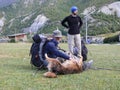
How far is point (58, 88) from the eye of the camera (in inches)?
340

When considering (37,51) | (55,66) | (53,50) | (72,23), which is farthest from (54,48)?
(72,23)

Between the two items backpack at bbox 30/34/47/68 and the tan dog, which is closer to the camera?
the tan dog

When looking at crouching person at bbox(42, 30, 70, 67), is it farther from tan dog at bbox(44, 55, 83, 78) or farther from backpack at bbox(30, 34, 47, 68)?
backpack at bbox(30, 34, 47, 68)

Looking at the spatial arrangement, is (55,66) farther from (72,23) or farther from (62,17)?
(62,17)

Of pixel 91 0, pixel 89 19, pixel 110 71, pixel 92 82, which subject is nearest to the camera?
pixel 92 82

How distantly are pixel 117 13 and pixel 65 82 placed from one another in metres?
149

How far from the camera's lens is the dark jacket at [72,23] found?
44.4 ft

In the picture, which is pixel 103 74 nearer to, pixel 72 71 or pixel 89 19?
pixel 72 71

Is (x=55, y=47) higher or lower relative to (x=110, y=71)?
higher

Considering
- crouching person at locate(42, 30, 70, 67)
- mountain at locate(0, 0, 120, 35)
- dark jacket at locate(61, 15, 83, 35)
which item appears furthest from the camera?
mountain at locate(0, 0, 120, 35)

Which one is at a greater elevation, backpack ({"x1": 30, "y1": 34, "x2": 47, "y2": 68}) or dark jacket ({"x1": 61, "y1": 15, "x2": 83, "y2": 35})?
dark jacket ({"x1": 61, "y1": 15, "x2": 83, "y2": 35})

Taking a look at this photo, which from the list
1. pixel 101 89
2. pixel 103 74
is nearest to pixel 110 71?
pixel 103 74

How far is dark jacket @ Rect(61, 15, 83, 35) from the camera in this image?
44.4ft

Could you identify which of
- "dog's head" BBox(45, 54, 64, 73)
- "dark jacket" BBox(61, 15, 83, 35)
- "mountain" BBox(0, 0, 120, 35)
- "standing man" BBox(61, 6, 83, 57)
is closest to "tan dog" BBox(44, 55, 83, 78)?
"dog's head" BBox(45, 54, 64, 73)
